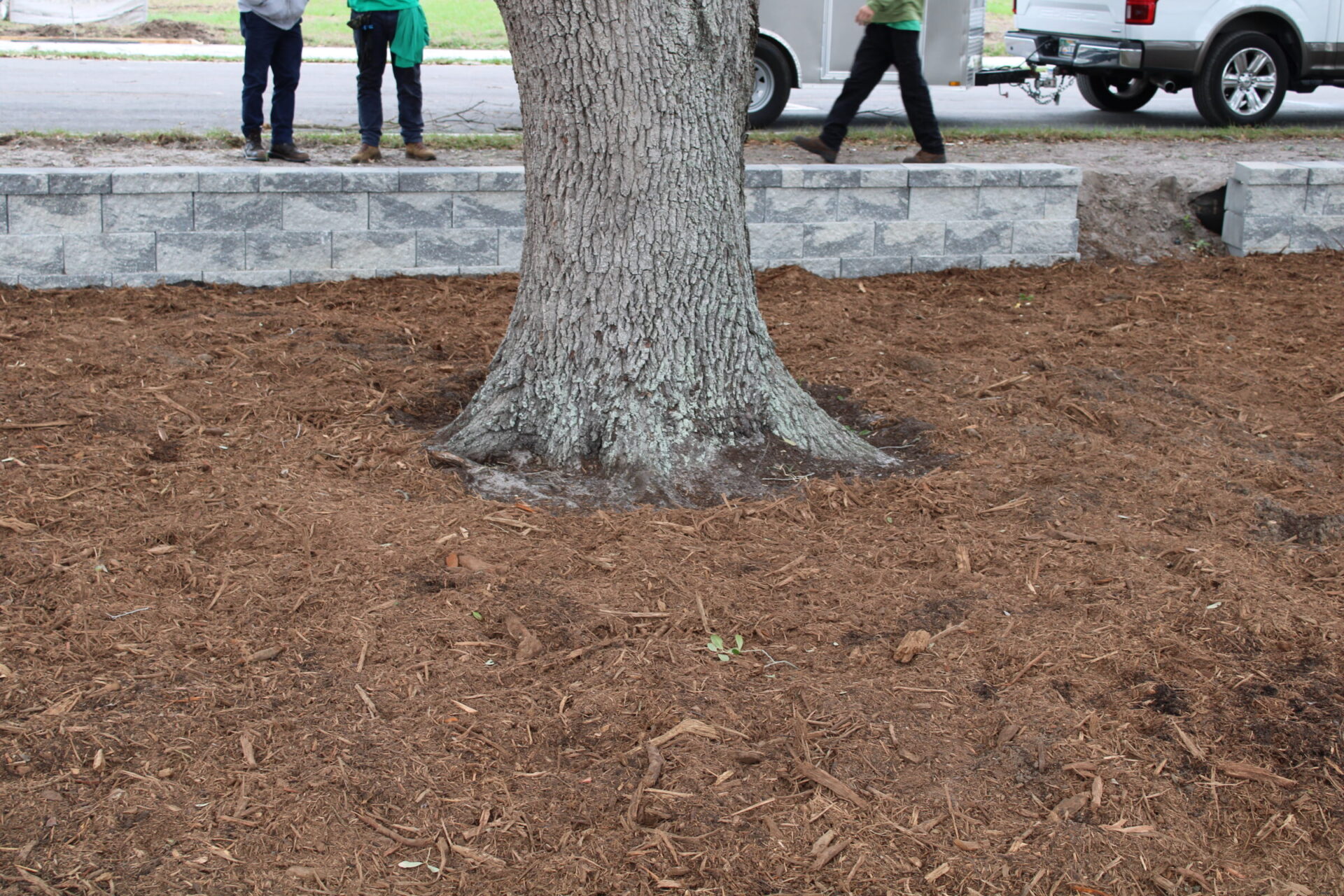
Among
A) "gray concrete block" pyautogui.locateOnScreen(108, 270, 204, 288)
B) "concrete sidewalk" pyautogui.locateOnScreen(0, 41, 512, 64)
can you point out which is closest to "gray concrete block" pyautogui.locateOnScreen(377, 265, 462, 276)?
"gray concrete block" pyautogui.locateOnScreen(108, 270, 204, 288)

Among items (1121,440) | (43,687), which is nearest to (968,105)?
(1121,440)

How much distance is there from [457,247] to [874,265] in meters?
2.44

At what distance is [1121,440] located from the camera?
4.65 metres

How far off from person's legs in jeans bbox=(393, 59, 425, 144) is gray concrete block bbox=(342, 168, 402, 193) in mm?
1389

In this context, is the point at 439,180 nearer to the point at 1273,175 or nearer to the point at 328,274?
the point at 328,274

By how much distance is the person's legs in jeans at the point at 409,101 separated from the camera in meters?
7.68

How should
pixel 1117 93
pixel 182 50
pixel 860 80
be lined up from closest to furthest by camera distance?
pixel 860 80
pixel 1117 93
pixel 182 50

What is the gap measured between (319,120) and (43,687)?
8.77 metres

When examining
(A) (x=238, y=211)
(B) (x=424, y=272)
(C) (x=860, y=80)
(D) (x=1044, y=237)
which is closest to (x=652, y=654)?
(B) (x=424, y=272)

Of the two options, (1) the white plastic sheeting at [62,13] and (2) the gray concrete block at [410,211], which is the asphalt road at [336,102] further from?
(1) the white plastic sheeting at [62,13]

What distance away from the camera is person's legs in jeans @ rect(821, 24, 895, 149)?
7.74 m

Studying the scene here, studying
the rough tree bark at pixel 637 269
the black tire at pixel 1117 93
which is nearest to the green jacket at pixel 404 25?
the rough tree bark at pixel 637 269

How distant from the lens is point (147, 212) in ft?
20.2

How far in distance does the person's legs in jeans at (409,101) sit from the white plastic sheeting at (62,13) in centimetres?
1507
